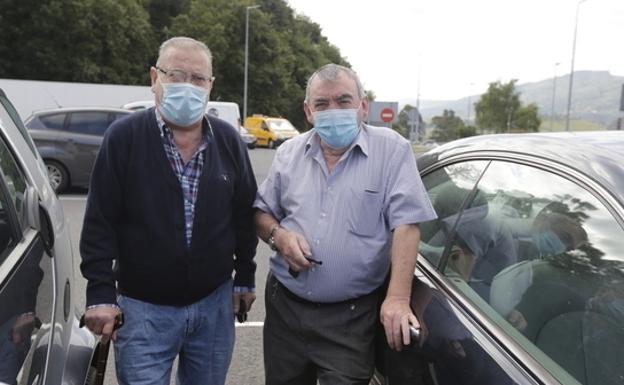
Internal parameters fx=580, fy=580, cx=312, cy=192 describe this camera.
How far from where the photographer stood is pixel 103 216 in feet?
6.80

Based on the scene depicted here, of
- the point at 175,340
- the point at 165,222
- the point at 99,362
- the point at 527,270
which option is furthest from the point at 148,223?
the point at 527,270

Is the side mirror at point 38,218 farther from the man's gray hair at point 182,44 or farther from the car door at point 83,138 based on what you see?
the car door at point 83,138

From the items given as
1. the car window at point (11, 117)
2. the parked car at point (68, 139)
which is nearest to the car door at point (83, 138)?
the parked car at point (68, 139)

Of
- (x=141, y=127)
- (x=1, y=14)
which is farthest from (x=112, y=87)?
(x=141, y=127)

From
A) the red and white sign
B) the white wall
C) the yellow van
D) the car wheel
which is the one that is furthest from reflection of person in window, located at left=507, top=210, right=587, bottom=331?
the yellow van

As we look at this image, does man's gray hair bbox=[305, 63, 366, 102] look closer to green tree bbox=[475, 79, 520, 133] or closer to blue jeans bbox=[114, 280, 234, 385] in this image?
blue jeans bbox=[114, 280, 234, 385]

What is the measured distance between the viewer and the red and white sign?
2066 centimetres

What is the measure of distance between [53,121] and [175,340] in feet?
30.8

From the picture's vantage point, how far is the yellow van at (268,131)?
3109 centimetres

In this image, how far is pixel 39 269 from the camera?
186cm

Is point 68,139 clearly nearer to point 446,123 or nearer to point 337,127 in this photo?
point 337,127

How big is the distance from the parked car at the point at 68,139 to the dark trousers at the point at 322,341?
29.4ft

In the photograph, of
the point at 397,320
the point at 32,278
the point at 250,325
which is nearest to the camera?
the point at 32,278

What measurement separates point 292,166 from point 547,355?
1124 millimetres
